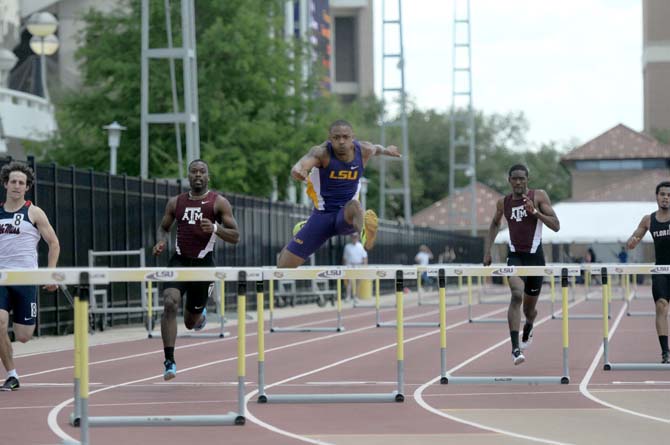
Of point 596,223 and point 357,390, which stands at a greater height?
point 596,223

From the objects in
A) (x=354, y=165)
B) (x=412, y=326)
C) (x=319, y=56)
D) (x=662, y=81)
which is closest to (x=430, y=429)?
(x=354, y=165)

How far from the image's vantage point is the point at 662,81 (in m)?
123

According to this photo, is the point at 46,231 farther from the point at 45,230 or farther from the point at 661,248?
the point at 661,248

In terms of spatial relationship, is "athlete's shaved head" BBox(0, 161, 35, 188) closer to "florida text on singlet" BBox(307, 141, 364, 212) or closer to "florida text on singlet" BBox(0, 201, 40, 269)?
"florida text on singlet" BBox(0, 201, 40, 269)

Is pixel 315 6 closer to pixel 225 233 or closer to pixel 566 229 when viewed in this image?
pixel 566 229

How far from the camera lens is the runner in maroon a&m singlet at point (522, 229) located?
16.1 metres

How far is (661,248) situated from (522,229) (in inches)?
61.5

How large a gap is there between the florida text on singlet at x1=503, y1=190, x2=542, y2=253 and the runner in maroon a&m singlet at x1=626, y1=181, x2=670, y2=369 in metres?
1.05

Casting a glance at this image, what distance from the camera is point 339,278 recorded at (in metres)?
12.3

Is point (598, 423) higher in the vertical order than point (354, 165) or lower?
lower

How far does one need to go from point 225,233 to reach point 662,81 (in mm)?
113731

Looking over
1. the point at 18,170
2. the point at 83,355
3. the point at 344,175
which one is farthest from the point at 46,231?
the point at 83,355

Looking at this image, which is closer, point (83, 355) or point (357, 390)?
point (83, 355)

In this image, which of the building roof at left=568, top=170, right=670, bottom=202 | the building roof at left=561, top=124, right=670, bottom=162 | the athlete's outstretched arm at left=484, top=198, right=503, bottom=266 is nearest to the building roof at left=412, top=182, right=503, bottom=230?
the building roof at left=561, top=124, right=670, bottom=162
